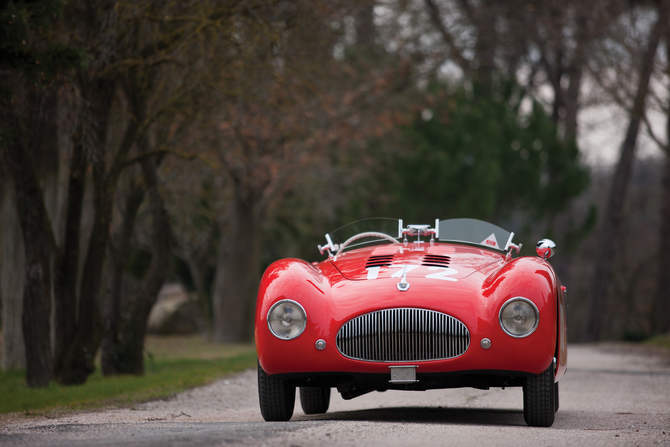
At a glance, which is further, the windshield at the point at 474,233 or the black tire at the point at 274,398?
the windshield at the point at 474,233

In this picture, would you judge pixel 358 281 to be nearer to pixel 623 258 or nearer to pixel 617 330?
pixel 623 258

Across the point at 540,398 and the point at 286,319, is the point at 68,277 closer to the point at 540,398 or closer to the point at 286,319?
the point at 286,319

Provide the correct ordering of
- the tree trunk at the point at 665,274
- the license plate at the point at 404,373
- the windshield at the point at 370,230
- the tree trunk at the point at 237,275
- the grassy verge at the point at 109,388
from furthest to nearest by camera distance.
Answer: the tree trunk at the point at 665,274 < the tree trunk at the point at 237,275 < the grassy verge at the point at 109,388 < the windshield at the point at 370,230 < the license plate at the point at 404,373

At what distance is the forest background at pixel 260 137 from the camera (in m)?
9.60

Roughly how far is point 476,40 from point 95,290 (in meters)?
13.5

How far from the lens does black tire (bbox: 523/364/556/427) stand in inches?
210

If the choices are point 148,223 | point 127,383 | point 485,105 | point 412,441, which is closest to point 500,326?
point 412,441

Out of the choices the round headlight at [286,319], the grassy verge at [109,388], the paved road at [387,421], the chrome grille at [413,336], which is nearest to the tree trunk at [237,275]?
the grassy verge at [109,388]

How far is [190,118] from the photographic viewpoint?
10.6 metres

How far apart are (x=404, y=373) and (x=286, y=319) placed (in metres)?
0.86

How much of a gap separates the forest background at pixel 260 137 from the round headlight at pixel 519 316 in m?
4.90

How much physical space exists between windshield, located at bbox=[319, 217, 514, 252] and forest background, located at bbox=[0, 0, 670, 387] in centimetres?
318

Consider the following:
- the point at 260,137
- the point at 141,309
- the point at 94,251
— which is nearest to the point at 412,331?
the point at 94,251

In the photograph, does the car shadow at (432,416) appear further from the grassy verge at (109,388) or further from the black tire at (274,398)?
the grassy verge at (109,388)
